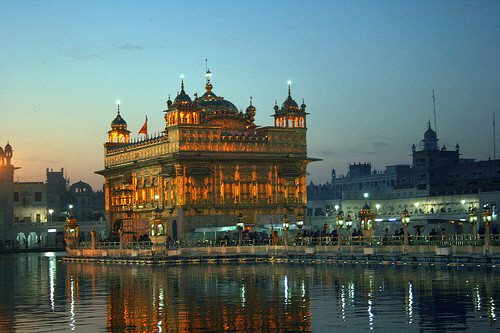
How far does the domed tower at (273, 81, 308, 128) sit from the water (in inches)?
1342

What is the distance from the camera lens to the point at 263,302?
23344 millimetres

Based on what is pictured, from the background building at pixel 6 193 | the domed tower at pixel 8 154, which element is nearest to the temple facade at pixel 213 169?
the background building at pixel 6 193

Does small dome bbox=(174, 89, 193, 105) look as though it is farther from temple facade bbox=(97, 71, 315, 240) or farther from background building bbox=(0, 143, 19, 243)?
background building bbox=(0, 143, 19, 243)

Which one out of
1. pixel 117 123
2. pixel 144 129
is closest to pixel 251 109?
pixel 144 129

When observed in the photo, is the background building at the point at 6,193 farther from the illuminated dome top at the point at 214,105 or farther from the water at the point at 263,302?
the water at the point at 263,302

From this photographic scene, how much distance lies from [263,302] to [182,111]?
4244 centimetres

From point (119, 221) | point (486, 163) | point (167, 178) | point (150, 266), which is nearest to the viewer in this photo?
point (150, 266)

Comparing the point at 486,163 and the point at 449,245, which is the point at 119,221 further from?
the point at 486,163

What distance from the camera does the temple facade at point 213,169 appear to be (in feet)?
210

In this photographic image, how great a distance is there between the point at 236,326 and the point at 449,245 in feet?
76.9

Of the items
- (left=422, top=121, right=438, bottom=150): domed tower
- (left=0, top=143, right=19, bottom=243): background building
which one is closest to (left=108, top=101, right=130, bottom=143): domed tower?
(left=0, top=143, right=19, bottom=243): background building

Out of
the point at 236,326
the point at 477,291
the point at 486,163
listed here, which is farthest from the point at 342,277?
the point at 486,163

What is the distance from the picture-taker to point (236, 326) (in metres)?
18.5

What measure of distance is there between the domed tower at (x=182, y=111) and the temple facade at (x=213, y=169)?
75 mm
